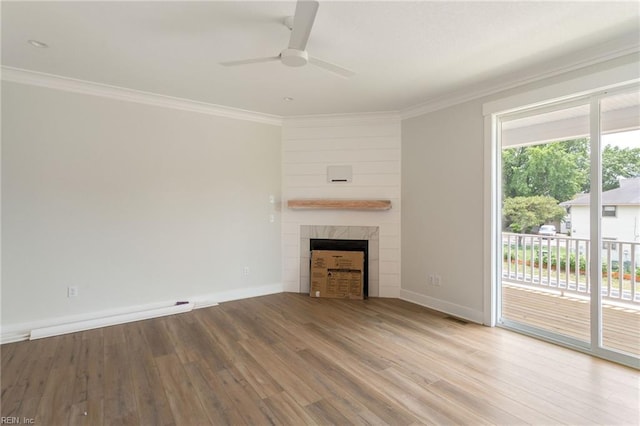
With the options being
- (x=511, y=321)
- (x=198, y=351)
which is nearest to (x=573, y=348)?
(x=511, y=321)

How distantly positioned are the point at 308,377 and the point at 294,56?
2.39 meters

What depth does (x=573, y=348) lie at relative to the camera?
2664mm

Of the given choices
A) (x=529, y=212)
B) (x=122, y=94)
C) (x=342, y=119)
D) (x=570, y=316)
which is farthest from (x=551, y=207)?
(x=122, y=94)

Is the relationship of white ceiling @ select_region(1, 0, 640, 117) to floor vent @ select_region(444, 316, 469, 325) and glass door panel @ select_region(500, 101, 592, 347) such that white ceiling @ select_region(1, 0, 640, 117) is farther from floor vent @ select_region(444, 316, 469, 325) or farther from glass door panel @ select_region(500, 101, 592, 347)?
floor vent @ select_region(444, 316, 469, 325)

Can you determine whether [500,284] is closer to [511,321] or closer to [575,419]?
[511,321]

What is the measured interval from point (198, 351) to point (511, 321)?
129 inches

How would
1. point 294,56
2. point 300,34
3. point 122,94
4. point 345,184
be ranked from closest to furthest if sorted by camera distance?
point 300,34, point 294,56, point 122,94, point 345,184

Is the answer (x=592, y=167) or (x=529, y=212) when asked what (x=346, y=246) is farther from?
(x=592, y=167)

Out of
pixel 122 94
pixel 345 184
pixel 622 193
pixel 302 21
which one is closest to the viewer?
pixel 302 21

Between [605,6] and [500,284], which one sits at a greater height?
[605,6]

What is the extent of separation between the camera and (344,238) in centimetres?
441

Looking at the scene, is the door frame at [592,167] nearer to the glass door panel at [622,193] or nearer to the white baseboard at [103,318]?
the glass door panel at [622,193]

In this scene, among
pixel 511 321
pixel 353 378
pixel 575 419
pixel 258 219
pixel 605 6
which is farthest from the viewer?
pixel 258 219

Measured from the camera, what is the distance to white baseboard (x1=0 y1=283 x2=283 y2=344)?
288cm
